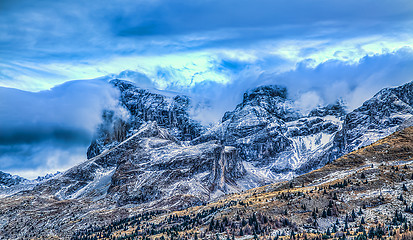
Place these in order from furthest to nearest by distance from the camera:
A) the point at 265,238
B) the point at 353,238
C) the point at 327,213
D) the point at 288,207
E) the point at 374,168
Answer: the point at 374,168 < the point at 288,207 < the point at 327,213 < the point at 265,238 < the point at 353,238

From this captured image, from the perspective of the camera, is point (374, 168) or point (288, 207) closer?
point (288, 207)

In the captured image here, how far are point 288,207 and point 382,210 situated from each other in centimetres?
3618

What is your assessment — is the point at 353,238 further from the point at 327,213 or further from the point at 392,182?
the point at 392,182

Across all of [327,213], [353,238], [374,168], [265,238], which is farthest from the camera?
[374,168]

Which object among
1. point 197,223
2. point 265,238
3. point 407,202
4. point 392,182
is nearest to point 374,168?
point 392,182

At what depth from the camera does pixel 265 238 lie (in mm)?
139500

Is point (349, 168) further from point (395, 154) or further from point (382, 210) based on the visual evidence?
point (382, 210)

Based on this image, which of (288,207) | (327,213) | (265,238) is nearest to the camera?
(265,238)

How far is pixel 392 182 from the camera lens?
158 m

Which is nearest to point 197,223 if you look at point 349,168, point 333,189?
point 333,189

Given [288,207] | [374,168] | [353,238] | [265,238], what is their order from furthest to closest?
[374,168] → [288,207] → [265,238] → [353,238]

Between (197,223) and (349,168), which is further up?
(349,168)

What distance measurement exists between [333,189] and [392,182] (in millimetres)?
22911

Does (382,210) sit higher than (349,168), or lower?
lower
